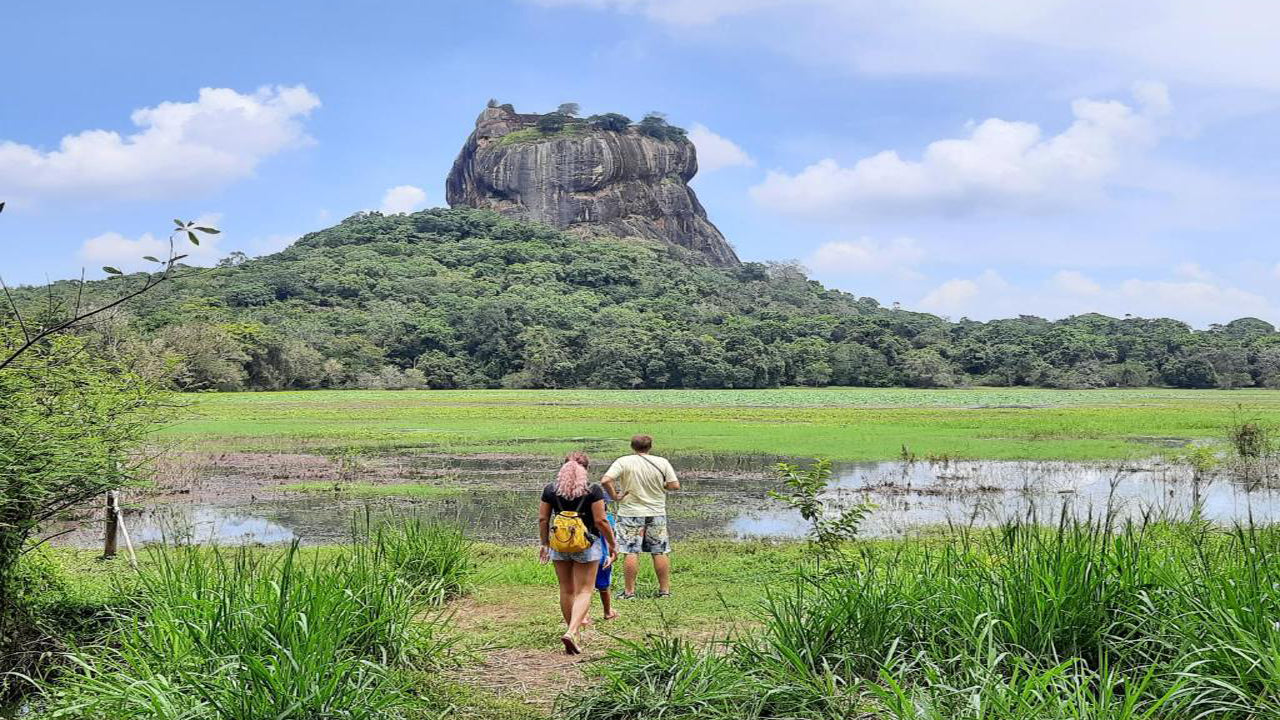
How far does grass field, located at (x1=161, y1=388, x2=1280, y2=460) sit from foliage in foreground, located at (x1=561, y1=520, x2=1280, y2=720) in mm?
→ 16848

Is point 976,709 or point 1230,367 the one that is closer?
point 976,709

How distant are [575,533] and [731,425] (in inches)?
1159

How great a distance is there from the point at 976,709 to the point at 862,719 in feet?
3.09

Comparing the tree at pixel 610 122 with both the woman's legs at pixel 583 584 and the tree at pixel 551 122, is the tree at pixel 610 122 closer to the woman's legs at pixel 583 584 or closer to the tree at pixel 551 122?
the tree at pixel 551 122

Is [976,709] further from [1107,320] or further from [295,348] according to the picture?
[1107,320]

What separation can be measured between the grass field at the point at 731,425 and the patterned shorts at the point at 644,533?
44.9 ft

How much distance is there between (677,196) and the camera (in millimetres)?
175125

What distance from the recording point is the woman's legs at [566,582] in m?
7.26

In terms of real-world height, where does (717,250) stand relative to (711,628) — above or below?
above

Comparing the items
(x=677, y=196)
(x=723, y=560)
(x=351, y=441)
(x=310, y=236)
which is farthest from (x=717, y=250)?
(x=723, y=560)

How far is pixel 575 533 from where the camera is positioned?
23.3ft

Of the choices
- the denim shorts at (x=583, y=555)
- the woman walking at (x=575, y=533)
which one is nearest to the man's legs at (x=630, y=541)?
the woman walking at (x=575, y=533)

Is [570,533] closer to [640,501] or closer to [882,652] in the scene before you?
[640,501]

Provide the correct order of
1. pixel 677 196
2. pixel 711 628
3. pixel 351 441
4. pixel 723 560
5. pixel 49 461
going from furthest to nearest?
1. pixel 677 196
2. pixel 351 441
3. pixel 723 560
4. pixel 711 628
5. pixel 49 461
